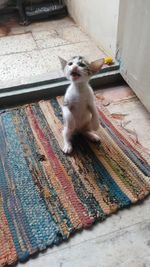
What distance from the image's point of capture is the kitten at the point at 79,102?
1167 mm

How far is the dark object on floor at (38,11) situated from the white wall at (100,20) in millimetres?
221

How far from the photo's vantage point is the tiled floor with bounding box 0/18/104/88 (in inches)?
71.6

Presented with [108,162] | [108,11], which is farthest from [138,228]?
[108,11]

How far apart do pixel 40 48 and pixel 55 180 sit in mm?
1172

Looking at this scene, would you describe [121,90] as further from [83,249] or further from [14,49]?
[83,249]

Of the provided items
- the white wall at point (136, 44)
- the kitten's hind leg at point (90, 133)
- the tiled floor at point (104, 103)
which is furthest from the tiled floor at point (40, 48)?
the kitten's hind leg at point (90, 133)

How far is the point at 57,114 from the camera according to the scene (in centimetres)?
157

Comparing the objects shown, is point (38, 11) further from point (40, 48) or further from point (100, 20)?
point (100, 20)

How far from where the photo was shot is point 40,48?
2080mm

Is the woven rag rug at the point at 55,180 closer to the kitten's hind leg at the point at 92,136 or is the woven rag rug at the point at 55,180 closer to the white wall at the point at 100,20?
the kitten's hind leg at the point at 92,136

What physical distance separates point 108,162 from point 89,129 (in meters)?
0.20

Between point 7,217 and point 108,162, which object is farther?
point 108,162

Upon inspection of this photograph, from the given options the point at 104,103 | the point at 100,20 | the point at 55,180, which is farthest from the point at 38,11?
the point at 55,180

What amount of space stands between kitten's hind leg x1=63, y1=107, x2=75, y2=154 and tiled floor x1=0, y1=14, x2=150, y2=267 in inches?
12.9
